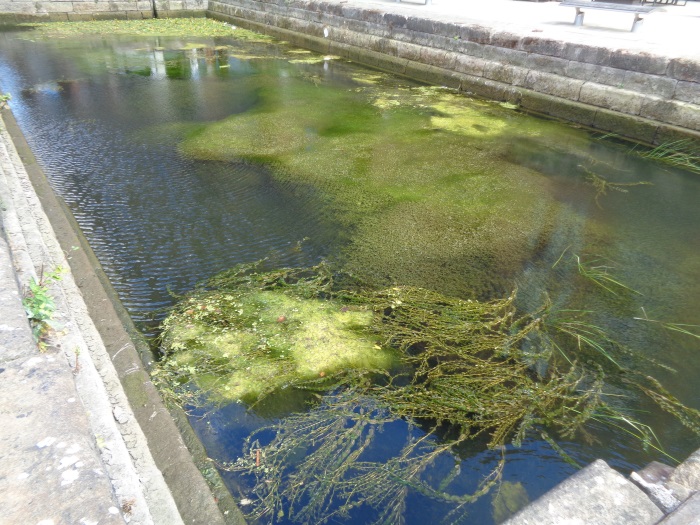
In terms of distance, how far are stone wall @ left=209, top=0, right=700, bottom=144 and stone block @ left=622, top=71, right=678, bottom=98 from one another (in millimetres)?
11

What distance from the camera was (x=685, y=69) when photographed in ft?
17.9

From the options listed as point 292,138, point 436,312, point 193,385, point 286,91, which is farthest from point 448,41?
point 193,385

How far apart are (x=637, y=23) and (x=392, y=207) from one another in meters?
5.75

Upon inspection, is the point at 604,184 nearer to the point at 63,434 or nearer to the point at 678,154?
the point at 678,154

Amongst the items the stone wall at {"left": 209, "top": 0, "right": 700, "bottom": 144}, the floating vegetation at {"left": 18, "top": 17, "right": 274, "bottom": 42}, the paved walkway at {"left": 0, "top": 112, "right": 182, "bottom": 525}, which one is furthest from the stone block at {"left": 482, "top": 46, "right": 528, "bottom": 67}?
the paved walkway at {"left": 0, "top": 112, "right": 182, "bottom": 525}

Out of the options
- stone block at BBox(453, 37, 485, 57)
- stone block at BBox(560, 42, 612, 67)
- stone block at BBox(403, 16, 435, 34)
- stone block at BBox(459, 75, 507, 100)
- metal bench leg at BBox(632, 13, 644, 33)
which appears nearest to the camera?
stone block at BBox(560, 42, 612, 67)

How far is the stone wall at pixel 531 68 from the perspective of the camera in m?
5.70

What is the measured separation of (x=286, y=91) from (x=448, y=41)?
2.80 m

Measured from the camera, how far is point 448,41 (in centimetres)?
809

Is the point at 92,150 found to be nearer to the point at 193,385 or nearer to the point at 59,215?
the point at 59,215

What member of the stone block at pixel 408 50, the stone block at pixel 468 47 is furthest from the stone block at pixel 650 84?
the stone block at pixel 408 50

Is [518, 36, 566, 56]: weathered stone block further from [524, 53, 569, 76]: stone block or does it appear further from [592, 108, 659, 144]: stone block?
[592, 108, 659, 144]: stone block

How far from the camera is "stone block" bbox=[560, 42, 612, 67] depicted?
20.4ft

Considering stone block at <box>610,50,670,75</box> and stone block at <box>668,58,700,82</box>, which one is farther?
stone block at <box>610,50,670,75</box>
